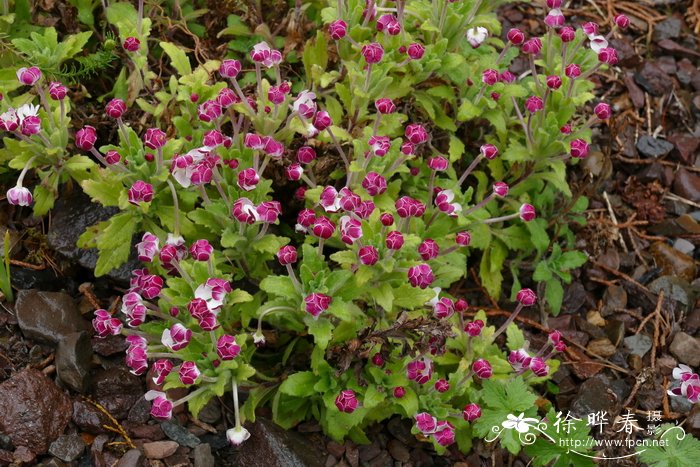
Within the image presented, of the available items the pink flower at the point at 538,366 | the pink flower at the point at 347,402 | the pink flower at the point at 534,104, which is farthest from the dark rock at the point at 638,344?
the pink flower at the point at 347,402

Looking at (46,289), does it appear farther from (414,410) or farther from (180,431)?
(414,410)

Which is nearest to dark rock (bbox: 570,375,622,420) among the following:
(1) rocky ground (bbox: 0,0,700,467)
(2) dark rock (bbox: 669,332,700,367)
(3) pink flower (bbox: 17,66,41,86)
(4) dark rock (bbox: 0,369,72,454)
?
(1) rocky ground (bbox: 0,0,700,467)

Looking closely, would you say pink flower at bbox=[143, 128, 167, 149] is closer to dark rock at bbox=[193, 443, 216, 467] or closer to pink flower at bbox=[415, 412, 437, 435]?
dark rock at bbox=[193, 443, 216, 467]

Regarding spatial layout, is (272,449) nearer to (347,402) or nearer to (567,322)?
(347,402)

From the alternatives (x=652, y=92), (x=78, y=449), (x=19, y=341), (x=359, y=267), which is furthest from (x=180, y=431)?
(x=652, y=92)

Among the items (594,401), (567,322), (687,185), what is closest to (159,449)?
(594,401)

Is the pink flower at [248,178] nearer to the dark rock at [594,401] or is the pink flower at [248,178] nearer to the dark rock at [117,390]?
the dark rock at [117,390]

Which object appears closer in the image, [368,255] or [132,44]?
[368,255]

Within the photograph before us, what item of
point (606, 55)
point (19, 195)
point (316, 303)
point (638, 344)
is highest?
point (606, 55)
